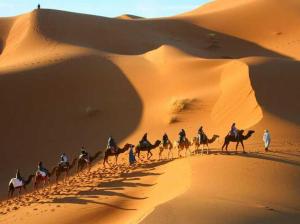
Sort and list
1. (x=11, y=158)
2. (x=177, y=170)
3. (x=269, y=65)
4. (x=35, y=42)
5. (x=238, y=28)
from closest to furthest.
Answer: (x=177, y=170), (x=11, y=158), (x=269, y=65), (x=35, y=42), (x=238, y=28)

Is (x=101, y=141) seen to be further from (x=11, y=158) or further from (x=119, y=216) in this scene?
(x=119, y=216)

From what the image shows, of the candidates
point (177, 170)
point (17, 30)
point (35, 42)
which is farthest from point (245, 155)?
point (17, 30)

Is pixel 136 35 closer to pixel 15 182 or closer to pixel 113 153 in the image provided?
pixel 113 153

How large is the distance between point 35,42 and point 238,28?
84.0 feet

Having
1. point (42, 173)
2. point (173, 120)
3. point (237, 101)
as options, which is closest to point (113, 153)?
point (42, 173)

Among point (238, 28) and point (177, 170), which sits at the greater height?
point (238, 28)

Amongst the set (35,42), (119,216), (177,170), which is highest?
(35,42)

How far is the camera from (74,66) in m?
39.8

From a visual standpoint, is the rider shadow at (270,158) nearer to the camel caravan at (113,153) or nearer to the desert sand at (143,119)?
the desert sand at (143,119)

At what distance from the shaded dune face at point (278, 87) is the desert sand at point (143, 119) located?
2.9 inches

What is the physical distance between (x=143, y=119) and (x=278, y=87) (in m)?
8.00

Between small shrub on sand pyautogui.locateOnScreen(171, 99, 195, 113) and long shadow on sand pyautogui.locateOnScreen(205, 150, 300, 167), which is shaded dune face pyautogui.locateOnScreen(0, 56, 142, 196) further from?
long shadow on sand pyautogui.locateOnScreen(205, 150, 300, 167)

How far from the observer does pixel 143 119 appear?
108 feet

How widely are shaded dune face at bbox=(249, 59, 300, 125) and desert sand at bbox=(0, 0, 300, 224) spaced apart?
7cm
